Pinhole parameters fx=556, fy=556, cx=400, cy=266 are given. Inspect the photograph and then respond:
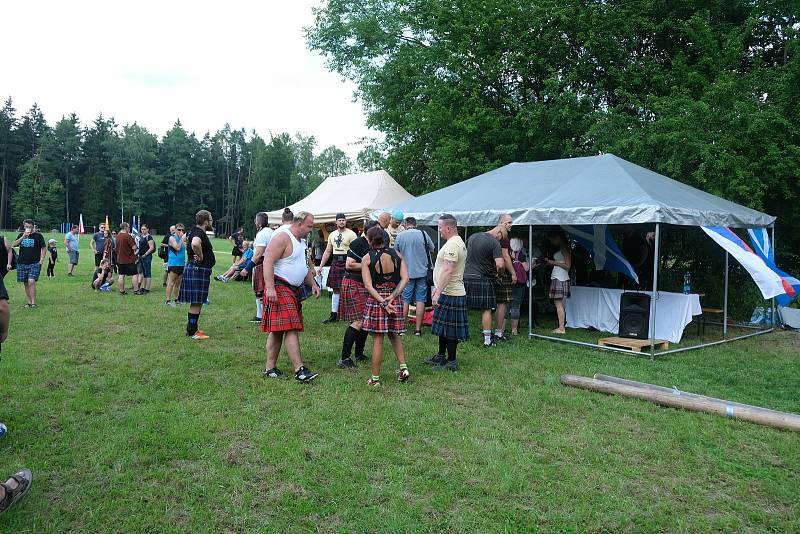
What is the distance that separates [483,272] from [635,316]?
2.22m

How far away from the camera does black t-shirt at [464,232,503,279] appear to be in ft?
21.7

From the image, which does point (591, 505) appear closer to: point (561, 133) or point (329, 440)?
point (329, 440)

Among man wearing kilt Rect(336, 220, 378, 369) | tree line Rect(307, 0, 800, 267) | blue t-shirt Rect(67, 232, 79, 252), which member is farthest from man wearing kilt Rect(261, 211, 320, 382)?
blue t-shirt Rect(67, 232, 79, 252)

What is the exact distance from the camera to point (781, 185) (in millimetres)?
10000

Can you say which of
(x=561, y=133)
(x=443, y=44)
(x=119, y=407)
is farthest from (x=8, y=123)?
(x=119, y=407)

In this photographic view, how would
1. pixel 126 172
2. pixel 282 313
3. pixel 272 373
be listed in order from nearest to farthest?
pixel 282 313 < pixel 272 373 < pixel 126 172

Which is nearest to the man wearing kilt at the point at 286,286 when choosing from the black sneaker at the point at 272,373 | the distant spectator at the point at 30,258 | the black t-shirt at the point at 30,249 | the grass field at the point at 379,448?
the black sneaker at the point at 272,373

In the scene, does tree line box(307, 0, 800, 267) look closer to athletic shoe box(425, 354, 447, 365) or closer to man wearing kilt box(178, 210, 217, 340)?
athletic shoe box(425, 354, 447, 365)

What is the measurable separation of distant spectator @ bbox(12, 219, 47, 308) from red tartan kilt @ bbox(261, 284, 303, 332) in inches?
245

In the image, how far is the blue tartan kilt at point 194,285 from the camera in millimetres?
6746

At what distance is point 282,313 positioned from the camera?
494 centimetres

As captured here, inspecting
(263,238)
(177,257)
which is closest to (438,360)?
(263,238)

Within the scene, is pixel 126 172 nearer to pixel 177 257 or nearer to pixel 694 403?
pixel 177 257

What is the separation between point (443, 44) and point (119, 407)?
44.9 ft
